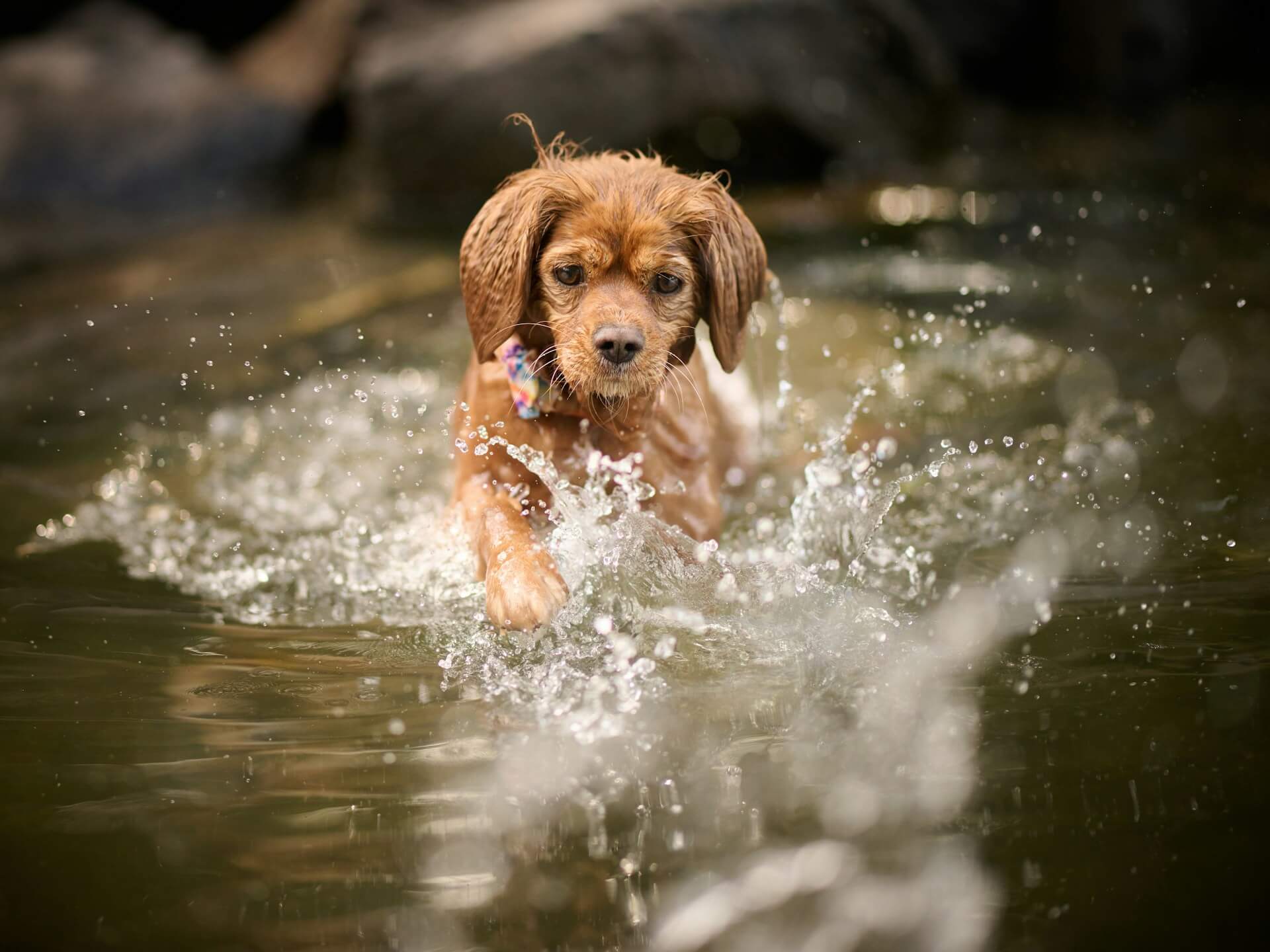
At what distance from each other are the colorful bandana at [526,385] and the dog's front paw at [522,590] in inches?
19.3

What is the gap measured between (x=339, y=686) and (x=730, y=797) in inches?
46.7

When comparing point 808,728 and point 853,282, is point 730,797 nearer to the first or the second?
point 808,728

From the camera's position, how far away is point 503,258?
3686mm

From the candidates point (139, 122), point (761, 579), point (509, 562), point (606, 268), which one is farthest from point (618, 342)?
point (139, 122)

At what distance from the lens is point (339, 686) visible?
3445 mm

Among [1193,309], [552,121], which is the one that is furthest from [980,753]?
[552,121]

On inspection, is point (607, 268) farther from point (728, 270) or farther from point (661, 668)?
point (661, 668)

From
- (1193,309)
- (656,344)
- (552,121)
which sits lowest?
(656,344)

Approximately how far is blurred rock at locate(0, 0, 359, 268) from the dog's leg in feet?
21.0

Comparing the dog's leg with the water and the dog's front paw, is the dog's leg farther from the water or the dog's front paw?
the water

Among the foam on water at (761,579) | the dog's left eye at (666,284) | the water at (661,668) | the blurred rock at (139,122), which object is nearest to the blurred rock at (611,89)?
the blurred rock at (139,122)

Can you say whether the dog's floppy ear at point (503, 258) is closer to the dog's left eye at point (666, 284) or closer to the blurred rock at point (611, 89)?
the dog's left eye at point (666, 284)

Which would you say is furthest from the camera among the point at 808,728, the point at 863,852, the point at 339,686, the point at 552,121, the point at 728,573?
the point at 552,121

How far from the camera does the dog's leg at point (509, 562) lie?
3.38m
